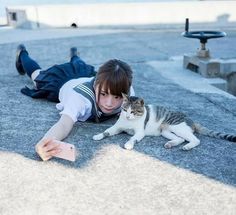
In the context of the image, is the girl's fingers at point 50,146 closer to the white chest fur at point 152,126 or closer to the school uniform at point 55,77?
the white chest fur at point 152,126

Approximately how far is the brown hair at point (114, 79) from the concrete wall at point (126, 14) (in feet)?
25.2

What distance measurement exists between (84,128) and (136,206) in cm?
108

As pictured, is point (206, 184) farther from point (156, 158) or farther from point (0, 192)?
point (0, 192)

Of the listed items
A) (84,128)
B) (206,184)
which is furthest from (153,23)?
(206,184)

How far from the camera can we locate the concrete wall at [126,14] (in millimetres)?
9961

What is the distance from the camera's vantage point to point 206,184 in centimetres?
212

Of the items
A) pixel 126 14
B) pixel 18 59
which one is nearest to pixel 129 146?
pixel 18 59

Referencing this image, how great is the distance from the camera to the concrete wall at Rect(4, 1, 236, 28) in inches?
392

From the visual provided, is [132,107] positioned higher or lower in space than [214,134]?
higher

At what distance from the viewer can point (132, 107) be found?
2533 millimetres

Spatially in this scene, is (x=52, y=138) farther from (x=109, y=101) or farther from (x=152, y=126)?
(x=152, y=126)

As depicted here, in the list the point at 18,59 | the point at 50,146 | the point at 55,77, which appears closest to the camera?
the point at 50,146

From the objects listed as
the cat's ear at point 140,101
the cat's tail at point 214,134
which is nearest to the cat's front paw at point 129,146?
the cat's ear at point 140,101

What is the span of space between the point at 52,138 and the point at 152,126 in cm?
74
